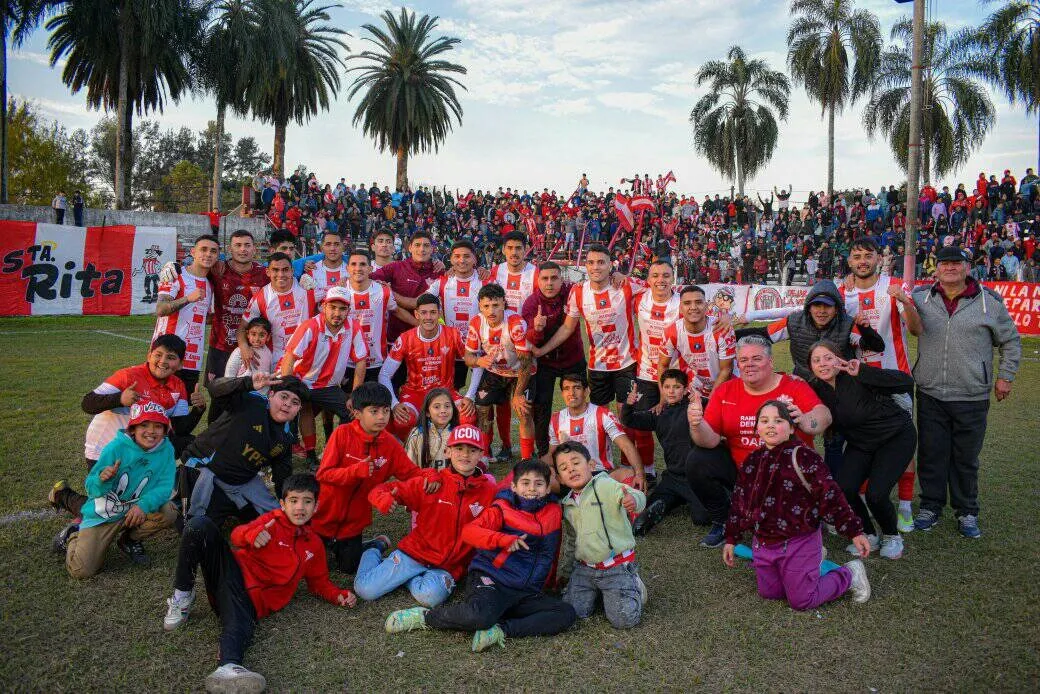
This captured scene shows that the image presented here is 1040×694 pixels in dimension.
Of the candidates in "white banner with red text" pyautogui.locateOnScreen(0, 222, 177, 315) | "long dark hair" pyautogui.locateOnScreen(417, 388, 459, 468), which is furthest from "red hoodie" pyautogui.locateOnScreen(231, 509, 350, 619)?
"white banner with red text" pyautogui.locateOnScreen(0, 222, 177, 315)

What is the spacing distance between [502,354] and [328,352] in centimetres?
162

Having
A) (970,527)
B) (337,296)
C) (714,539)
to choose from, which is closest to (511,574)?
(714,539)

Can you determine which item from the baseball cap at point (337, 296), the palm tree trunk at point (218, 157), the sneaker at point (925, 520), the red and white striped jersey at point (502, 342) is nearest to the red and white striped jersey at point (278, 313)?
the baseball cap at point (337, 296)

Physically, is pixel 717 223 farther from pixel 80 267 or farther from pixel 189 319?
pixel 189 319

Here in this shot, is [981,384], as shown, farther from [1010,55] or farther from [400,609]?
[1010,55]

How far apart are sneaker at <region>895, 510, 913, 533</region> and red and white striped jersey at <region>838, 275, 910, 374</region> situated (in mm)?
1136

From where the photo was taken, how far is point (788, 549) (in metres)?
4.23

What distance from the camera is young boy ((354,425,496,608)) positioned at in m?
4.41

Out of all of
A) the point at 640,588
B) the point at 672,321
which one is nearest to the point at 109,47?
the point at 672,321

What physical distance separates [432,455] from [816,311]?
3.17 meters

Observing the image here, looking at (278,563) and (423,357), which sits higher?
(423,357)

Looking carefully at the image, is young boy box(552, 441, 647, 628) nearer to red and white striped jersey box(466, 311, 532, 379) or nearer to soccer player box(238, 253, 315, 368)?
red and white striped jersey box(466, 311, 532, 379)

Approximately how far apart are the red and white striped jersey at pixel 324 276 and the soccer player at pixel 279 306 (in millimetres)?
466

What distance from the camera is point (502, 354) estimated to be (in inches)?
268
